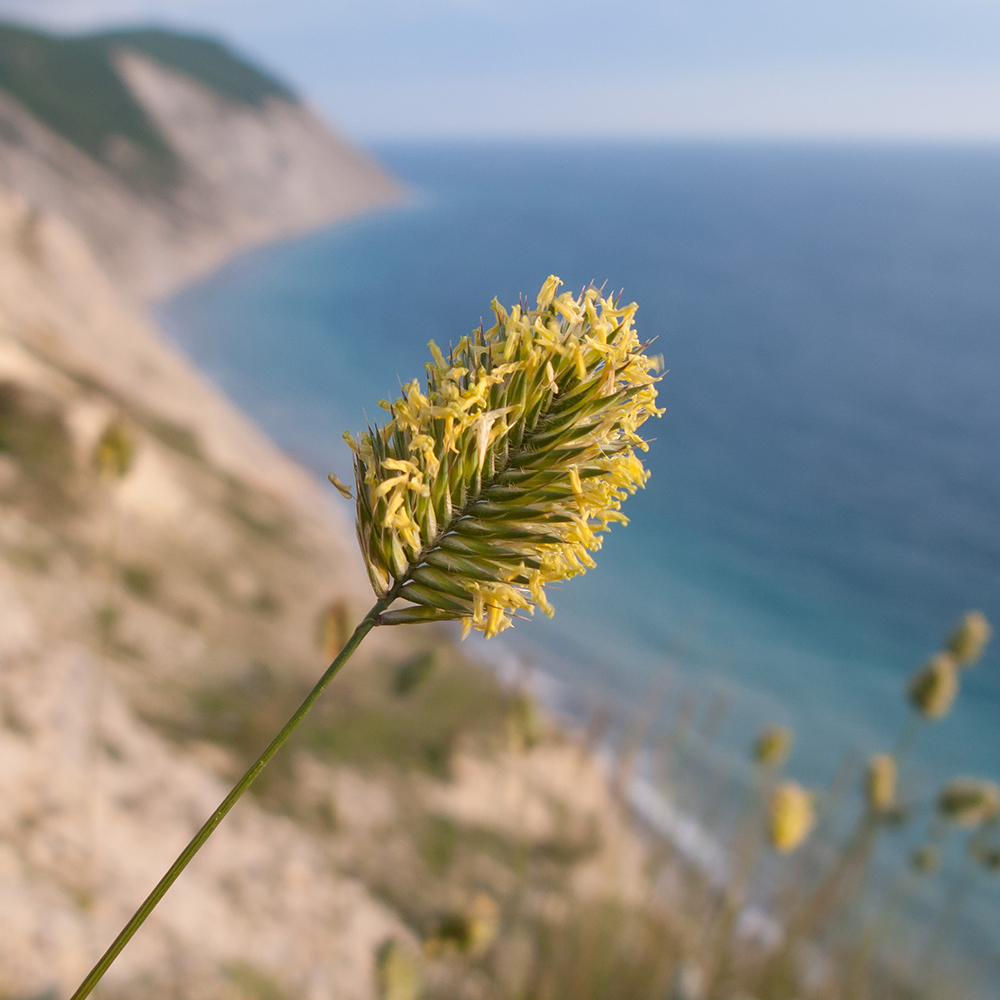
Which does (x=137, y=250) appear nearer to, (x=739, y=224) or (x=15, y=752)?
(x=15, y=752)

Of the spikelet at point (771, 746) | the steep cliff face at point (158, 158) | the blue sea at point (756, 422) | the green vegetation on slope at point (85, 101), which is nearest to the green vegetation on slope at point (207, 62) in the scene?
the steep cliff face at point (158, 158)

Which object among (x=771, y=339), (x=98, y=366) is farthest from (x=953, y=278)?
(x=98, y=366)

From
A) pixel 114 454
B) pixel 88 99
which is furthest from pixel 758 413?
pixel 88 99

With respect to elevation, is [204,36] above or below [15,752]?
above

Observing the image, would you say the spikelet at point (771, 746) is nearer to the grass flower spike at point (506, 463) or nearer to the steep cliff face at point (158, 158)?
the grass flower spike at point (506, 463)

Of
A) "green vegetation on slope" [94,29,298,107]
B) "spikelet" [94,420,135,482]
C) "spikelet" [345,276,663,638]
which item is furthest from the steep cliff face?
"spikelet" [345,276,663,638]

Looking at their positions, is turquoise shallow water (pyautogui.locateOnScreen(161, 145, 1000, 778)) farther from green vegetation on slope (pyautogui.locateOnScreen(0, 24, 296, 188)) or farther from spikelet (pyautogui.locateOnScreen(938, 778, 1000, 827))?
green vegetation on slope (pyautogui.locateOnScreen(0, 24, 296, 188))
